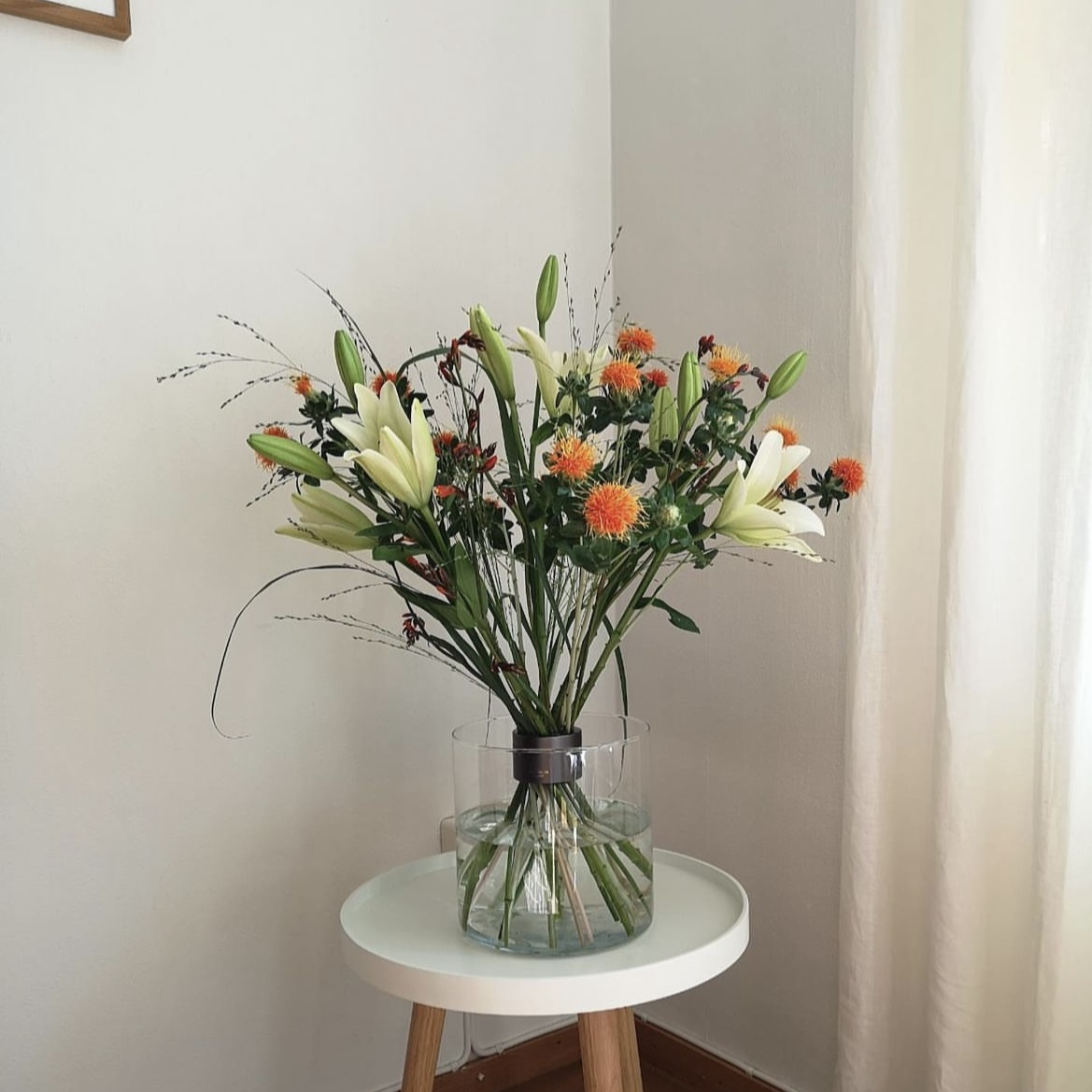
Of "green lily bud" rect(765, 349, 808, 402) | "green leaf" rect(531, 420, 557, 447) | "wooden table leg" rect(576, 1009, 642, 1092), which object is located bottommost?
"wooden table leg" rect(576, 1009, 642, 1092)

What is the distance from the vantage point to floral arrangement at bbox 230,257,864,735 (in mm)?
1003

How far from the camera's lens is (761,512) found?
40.4 inches

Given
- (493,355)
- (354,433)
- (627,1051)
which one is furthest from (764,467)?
(627,1051)

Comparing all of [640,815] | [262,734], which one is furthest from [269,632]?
[640,815]

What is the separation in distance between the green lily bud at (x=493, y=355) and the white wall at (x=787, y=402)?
19.2 inches

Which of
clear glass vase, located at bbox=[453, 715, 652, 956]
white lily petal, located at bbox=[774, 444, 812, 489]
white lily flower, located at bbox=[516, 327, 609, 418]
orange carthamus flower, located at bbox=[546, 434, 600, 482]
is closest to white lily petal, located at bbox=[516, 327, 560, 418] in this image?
white lily flower, located at bbox=[516, 327, 609, 418]

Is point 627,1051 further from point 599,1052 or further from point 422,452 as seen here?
point 422,452

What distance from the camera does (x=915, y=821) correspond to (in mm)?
1271

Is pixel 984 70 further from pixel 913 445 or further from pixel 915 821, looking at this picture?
pixel 915 821

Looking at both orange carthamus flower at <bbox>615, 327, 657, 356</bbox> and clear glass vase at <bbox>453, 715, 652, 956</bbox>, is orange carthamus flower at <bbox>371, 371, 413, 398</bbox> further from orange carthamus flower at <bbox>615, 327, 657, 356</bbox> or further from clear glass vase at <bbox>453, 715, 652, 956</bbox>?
clear glass vase at <bbox>453, 715, 652, 956</bbox>

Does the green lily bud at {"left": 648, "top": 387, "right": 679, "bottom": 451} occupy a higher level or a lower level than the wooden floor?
higher


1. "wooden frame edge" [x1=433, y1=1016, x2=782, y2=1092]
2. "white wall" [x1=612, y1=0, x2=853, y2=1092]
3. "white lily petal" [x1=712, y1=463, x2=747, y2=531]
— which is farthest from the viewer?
"wooden frame edge" [x1=433, y1=1016, x2=782, y2=1092]

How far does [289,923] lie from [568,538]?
71 cm

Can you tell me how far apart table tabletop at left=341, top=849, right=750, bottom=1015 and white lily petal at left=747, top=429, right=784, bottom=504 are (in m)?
0.42
